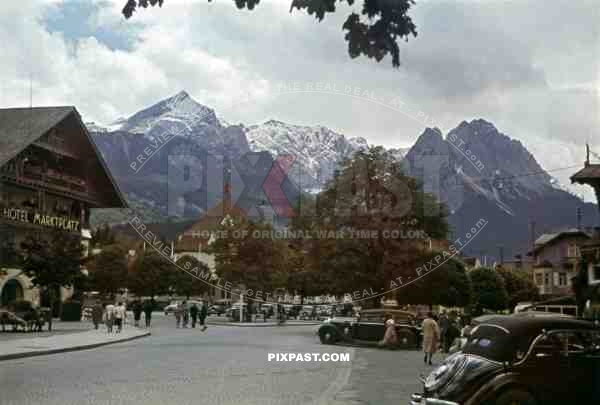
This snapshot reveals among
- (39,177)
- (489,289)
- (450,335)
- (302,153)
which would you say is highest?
(302,153)

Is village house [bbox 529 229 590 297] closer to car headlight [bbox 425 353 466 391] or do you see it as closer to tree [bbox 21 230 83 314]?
tree [bbox 21 230 83 314]

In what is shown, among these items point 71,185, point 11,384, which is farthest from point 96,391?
point 71,185

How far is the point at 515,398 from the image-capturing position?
10.6m

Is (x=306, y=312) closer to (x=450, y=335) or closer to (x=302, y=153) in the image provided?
(x=302, y=153)

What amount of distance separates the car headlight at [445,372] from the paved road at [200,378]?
9.04 ft

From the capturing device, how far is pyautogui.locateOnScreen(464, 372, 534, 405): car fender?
1052cm

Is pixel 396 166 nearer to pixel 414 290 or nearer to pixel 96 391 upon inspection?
pixel 414 290

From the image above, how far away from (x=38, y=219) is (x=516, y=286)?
187 feet

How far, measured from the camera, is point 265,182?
146ft

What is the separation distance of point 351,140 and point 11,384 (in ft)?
→ 103

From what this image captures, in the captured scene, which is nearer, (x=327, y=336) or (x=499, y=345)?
(x=499, y=345)

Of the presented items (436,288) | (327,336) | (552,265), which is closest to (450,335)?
(327,336)

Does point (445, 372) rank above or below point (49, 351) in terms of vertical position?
above

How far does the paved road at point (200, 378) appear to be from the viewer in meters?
14.1
